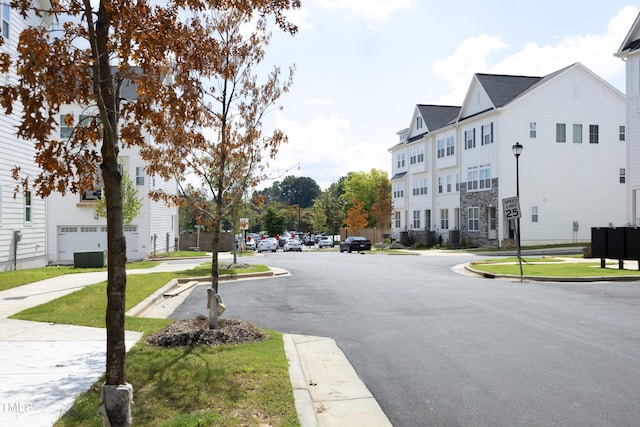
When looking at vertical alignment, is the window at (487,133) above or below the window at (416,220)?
above

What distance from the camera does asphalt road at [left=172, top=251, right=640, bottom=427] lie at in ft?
19.8

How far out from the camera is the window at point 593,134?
4178cm

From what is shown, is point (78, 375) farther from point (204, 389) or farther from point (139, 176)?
point (139, 176)

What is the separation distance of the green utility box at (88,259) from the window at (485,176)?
2835 centimetres

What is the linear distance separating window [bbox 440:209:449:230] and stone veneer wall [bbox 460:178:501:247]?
129 inches

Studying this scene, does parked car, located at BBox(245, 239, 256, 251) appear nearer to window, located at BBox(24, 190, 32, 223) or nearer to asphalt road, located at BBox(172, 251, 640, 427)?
window, located at BBox(24, 190, 32, 223)

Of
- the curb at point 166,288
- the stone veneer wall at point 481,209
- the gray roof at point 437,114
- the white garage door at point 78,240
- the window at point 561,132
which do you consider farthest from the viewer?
the gray roof at point 437,114

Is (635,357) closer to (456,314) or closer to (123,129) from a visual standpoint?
(456,314)

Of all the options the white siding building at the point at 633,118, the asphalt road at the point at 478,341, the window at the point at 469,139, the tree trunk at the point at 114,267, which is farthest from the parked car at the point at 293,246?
the tree trunk at the point at 114,267

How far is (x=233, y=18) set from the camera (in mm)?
10578

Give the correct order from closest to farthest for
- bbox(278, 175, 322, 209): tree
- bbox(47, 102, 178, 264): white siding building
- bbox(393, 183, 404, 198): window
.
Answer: bbox(47, 102, 178, 264): white siding building, bbox(393, 183, 404, 198): window, bbox(278, 175, 322, 209): tree

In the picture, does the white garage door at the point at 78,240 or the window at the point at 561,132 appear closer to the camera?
the white garage door at the point at 78,240

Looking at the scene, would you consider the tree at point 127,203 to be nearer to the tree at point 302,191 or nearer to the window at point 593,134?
the window at point 593,134

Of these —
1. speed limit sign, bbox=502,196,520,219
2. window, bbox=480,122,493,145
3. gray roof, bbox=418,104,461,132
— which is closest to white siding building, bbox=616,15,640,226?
speed limit sign, bbox=502,196,520,219
